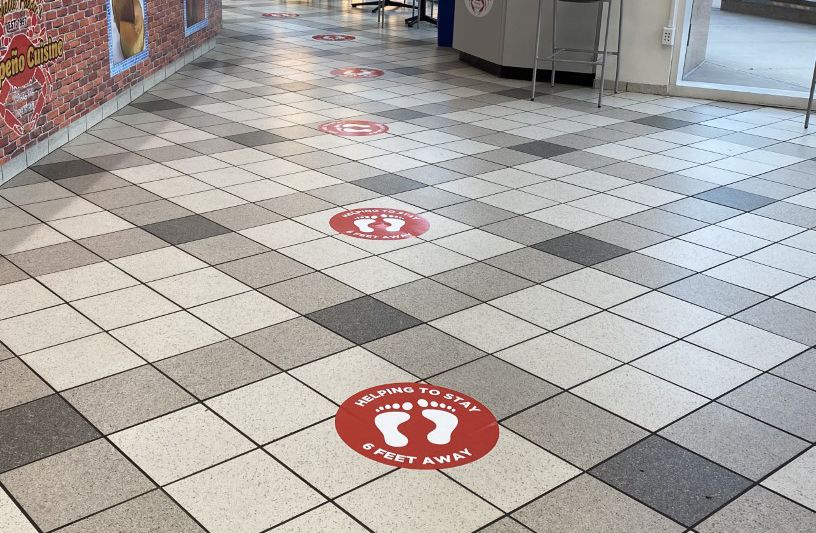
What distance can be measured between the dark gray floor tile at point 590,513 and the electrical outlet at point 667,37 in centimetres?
576

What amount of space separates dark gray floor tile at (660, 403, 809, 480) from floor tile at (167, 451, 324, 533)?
1.15 m

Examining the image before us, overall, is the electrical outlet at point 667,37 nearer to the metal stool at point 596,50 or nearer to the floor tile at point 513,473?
the metal stool at point 596,50

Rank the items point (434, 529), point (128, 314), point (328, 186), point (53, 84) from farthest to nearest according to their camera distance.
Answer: point (53, 84) < point (328, 186) < point (128, 314) < point (434, 529)

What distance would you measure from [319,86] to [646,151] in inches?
116

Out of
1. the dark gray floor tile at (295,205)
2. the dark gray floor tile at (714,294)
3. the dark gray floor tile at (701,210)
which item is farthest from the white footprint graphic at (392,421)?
the dark gray floor tile at (701,210)

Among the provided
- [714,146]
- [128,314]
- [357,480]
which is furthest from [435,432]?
[714,146]

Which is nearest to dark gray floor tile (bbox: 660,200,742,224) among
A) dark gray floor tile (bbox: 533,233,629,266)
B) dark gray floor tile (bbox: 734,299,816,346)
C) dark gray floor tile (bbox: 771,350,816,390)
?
dark gray floor tile (bbox: 533,233,629,266)

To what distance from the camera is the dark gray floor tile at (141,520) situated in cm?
216

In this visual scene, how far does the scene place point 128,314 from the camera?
3.31 meters

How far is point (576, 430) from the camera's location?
2.67m

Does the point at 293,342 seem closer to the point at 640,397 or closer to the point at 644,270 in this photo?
the point at 640,397

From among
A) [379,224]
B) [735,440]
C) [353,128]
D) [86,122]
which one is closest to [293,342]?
[379,224]

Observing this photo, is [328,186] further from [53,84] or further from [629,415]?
[629,415]

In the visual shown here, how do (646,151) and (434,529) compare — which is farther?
(646,151)
